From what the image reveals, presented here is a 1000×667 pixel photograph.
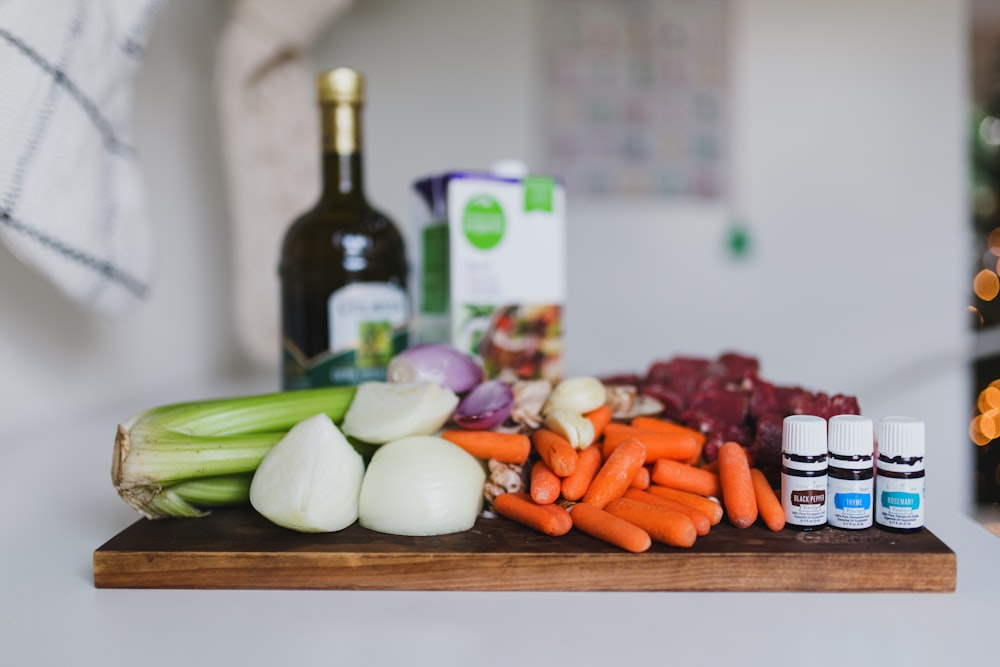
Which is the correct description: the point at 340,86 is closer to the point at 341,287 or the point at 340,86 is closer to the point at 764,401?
the point at 341,287

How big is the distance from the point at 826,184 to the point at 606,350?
0.74 m

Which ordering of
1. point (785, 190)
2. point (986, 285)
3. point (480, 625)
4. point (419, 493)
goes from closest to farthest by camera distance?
point (480, 625) < point (419, 493) < point (785, 190) < point (986, 285)

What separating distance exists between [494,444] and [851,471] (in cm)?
27

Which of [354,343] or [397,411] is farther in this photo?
[354,343]

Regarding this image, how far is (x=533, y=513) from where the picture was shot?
0.58 metres

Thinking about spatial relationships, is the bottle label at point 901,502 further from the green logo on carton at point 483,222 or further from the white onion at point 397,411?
the green logo on carton at point 483,222

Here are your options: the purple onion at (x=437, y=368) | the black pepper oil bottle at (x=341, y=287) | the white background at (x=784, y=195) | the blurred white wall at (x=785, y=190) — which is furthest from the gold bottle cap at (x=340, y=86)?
the blurred white wall at (x=785, y=190)

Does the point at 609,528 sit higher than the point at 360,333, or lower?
lower

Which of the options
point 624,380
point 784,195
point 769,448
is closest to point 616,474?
point 769,448

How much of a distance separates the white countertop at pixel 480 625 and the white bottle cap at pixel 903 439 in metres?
0.09

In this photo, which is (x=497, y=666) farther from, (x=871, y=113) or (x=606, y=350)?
(x=871, y=113)

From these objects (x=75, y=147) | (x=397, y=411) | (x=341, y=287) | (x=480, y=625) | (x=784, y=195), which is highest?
(x=784, y=195)

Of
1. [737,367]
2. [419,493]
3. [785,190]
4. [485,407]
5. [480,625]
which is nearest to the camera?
[480,625]

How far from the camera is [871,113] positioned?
2.15 m
